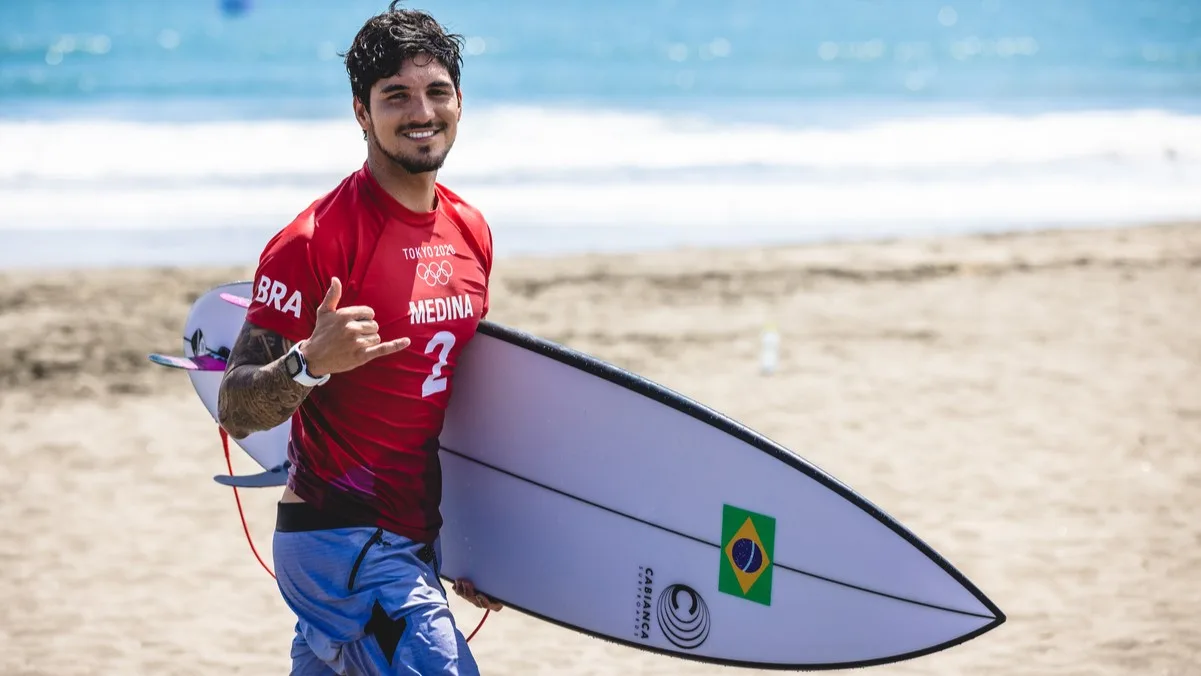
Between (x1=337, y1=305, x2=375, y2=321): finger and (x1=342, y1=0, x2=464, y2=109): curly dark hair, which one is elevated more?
(x1=342, y1=0, x2=464, y2=109): curly dark hair

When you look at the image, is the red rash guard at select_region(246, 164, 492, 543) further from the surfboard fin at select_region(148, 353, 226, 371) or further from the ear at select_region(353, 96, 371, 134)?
the surfboard fin at select_region(148, 353, 226, 371)

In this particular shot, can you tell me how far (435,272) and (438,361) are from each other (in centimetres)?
20

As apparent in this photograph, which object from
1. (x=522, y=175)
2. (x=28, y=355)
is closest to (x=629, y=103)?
(x=522, y=175)

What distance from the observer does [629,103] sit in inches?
945

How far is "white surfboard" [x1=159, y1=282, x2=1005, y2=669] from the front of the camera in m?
3.10

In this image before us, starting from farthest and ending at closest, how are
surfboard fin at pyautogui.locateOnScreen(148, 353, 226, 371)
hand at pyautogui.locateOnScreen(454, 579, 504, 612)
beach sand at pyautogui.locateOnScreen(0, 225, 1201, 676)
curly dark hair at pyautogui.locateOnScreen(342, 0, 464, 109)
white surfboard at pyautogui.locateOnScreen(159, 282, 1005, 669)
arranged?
beach sand at pyautogui.locateOnScreen(0, 225, 1201, 676), hand at pyautogui.locateOnScreen(454, 579, 504, 612), white surfboard at pyautogui.locateOnScreen(159, 282, 1005, 669), surfboard fin at pyautogui.locateOnScreen(148, 353, 226, 371), curly dark hair at pyautogui.locateOnScreen(342, 0, 464, 109)

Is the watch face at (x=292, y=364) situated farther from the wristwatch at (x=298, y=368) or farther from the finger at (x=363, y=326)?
the finger at (x=363, y=326)

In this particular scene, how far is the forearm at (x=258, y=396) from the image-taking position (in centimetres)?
236

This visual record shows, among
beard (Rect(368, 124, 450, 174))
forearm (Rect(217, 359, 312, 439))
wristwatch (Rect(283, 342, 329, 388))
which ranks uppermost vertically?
beard (Rect(368, 124, 450, 174))

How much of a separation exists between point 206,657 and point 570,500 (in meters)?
1.83

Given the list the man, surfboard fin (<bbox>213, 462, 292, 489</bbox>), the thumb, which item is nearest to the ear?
the man

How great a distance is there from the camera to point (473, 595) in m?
3.30

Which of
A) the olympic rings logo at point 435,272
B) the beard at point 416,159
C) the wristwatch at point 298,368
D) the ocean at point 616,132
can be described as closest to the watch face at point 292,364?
the wristwatch at point 298,368

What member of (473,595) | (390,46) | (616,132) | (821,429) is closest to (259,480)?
(473,595)
